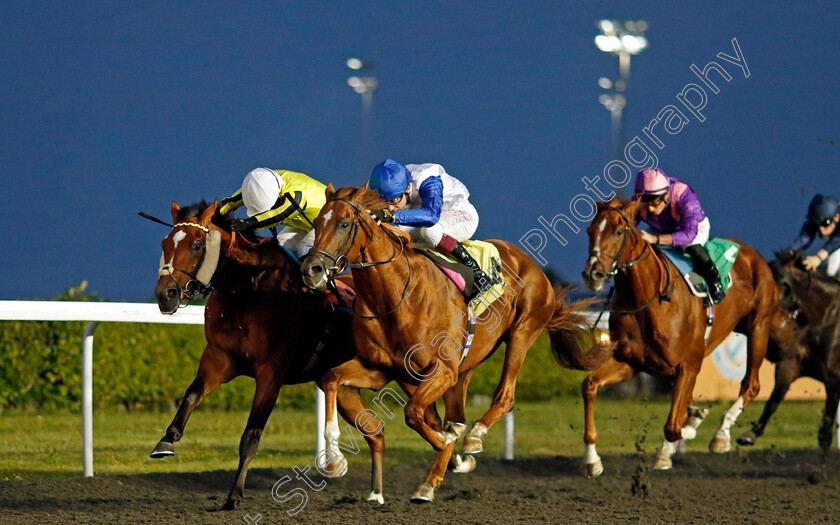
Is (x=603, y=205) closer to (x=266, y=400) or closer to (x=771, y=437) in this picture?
(x=266, y=400)

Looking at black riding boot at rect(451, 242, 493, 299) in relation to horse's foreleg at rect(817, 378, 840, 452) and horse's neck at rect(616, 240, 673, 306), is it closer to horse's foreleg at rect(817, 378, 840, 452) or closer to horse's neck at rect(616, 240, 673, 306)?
horse's neck at rect(616, 240, 673, 306)

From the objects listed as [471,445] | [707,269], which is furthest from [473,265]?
[707,269]

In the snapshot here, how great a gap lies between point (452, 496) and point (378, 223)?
196 cm

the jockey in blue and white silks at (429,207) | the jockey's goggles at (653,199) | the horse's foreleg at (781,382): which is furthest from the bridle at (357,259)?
the horse's foreleg at (781,382)

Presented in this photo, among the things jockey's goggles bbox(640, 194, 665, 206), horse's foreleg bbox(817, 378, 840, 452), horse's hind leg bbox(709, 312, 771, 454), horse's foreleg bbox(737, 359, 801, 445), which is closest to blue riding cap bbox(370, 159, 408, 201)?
jockey's goggles bbox(640, 194, 665, 206)

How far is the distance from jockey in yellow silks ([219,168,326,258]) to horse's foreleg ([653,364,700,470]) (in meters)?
2.25

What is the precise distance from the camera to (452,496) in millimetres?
5445

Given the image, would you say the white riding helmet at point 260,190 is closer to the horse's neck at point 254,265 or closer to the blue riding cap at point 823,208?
the horse's neck at point 254,265

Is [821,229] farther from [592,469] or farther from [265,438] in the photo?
[265,438]

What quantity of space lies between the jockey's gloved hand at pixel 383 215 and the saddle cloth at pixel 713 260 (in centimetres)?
214

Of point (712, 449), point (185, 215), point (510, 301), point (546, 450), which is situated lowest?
point (546, 450)

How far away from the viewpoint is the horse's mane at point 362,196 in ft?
13.4

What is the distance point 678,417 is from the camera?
540 cm

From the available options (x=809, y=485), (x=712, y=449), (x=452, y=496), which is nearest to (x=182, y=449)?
(x=452, y=496)
